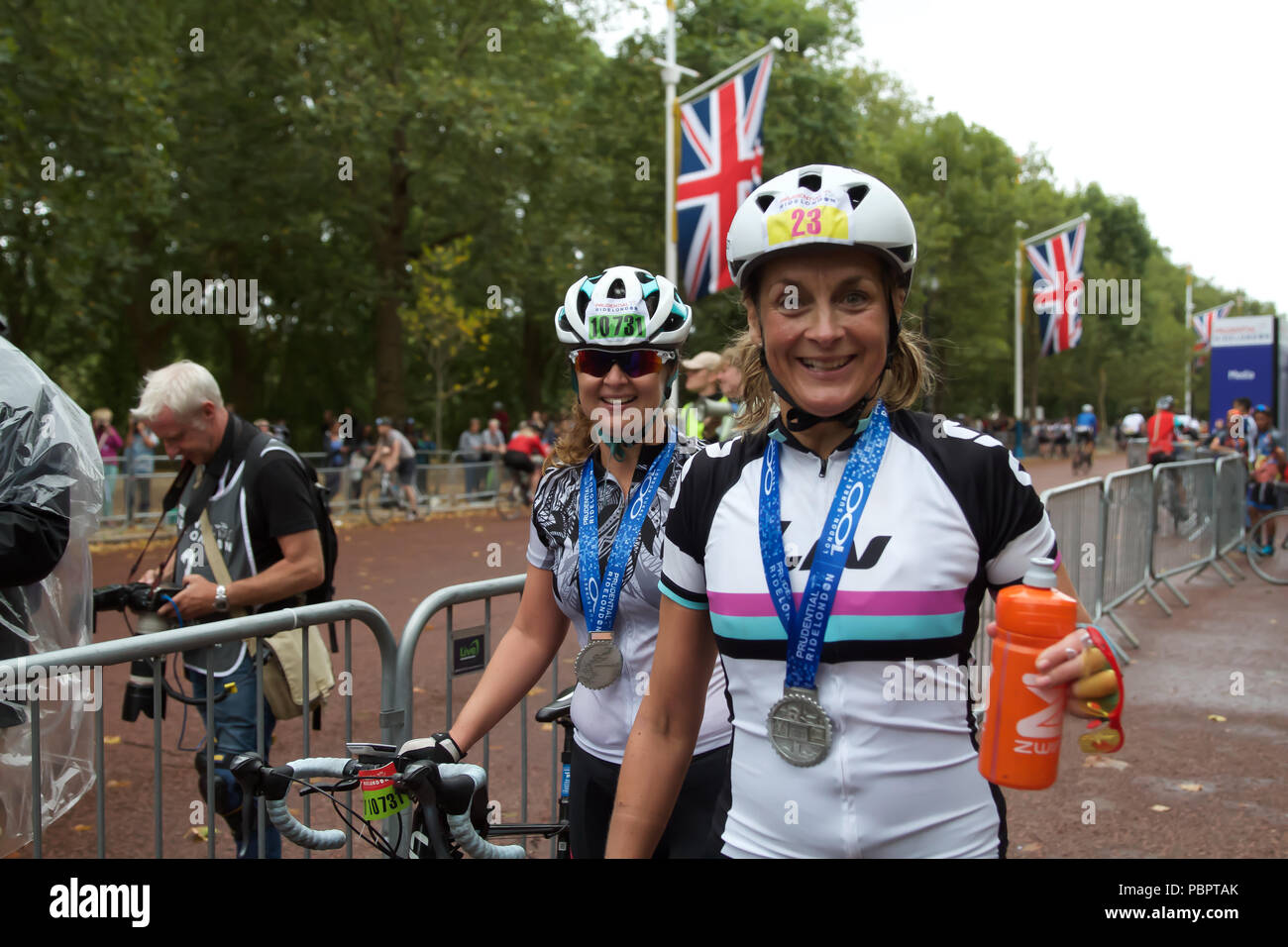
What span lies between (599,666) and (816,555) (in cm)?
110

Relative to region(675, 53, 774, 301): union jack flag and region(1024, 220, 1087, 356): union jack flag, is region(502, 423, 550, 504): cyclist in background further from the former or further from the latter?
region(1024, 220, 1087, 356): union jack flag

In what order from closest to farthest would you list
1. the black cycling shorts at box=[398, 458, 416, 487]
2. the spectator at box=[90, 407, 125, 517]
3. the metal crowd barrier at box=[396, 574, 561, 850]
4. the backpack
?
the metal crowd barrier at box=[396, 574, 561, 850], the backpack, the spectator at box=[90, 407, 125, 517], the black cycling shorts at box=[398, 458, 416, 487]

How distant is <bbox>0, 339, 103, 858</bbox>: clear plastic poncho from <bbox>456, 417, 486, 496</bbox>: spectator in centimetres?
1894

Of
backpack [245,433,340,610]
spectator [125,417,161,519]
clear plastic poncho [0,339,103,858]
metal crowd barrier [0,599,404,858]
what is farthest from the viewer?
spectator [125,417,161,519]

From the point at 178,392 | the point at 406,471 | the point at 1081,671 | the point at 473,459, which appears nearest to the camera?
the point at 1081,671

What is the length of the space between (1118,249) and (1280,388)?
46.0 metres

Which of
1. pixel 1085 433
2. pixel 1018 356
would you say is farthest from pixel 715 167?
pixel 1085 433

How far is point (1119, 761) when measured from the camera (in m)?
6.12

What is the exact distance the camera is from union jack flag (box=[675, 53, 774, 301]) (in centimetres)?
1723

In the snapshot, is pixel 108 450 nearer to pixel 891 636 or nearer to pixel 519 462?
pixel 519 462

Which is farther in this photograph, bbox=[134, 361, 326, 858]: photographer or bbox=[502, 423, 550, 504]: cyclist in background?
bbox=[502, 423, 550, 504]: cyclist in background

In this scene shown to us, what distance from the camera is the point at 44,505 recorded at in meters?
3.32

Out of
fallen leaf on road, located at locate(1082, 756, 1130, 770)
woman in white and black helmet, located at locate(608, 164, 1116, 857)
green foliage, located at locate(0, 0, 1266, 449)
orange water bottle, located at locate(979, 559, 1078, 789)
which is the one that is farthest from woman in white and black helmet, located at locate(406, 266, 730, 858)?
green foliage, located at locate(0, 0, 1266, 449)

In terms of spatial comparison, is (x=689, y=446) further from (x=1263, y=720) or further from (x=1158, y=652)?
(x=1158, y=652)
